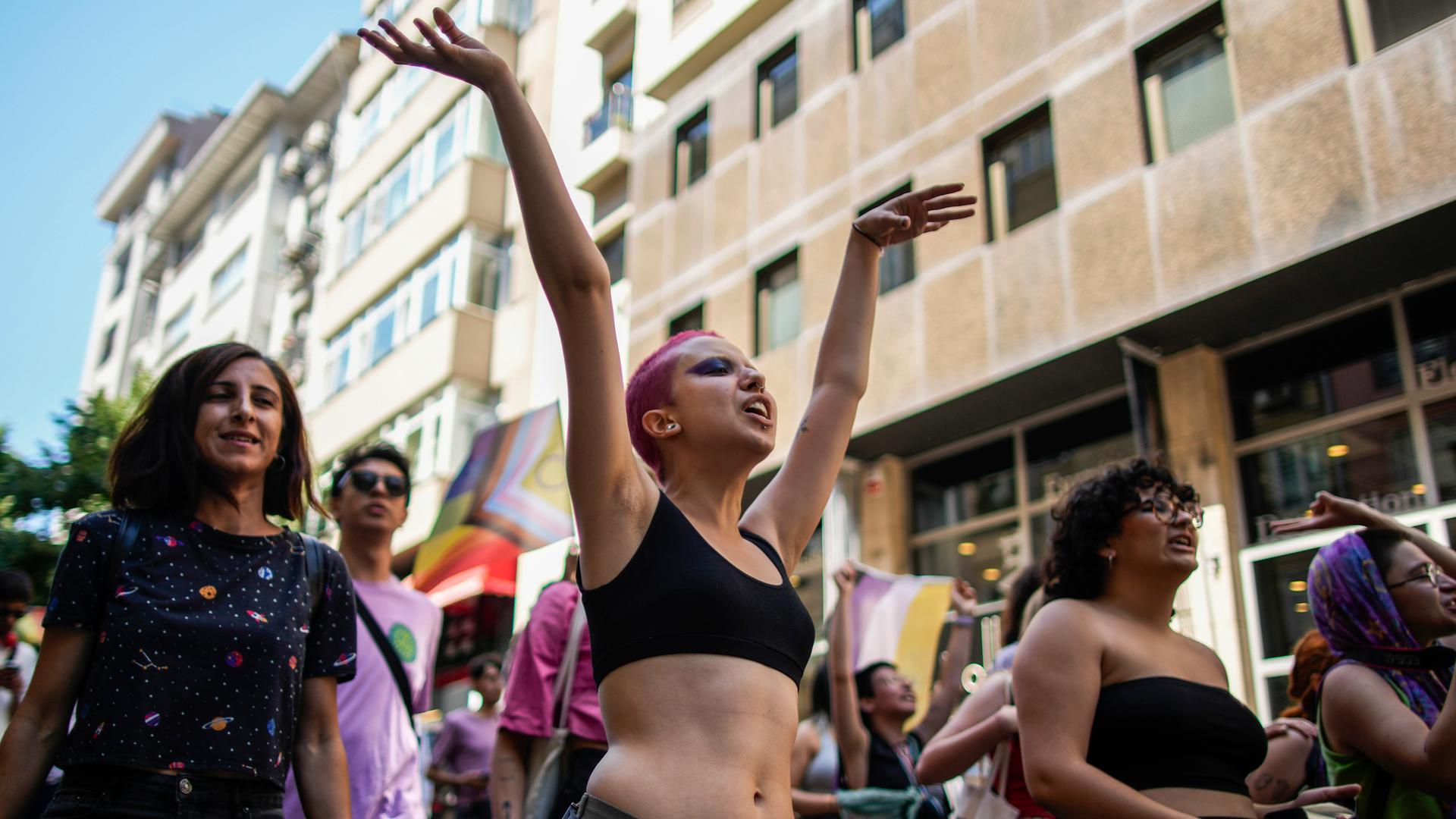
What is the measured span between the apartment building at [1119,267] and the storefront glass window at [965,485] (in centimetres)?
3

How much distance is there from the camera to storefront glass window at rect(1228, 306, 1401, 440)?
10.5m

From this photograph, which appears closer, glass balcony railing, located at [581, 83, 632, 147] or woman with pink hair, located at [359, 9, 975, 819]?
woman with pink hair, located at [359, 9, 975, 819]

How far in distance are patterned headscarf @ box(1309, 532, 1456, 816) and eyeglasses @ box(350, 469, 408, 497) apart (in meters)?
3.44

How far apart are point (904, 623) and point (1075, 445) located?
4.08 metres

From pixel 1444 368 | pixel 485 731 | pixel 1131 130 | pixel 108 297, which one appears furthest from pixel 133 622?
pixel 108 297

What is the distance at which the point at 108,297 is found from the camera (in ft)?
158

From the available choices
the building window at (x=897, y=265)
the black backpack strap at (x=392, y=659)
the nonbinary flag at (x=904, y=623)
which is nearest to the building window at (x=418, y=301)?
the building window at (x=897, y=265)

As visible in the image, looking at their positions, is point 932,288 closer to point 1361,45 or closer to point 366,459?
point 1361,45

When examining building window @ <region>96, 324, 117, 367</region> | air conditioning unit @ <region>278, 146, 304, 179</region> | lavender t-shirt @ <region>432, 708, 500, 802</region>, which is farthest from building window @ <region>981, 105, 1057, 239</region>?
building window @ <region>96, 324, 117, 367</region>

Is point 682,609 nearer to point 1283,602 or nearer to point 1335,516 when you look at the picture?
point 1335,516

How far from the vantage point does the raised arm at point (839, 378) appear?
9.58ft

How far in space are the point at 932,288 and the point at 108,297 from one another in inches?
1716

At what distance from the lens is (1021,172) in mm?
13125

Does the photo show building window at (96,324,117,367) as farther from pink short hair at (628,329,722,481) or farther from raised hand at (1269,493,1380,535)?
pink short hair at (628,329,722,481)
